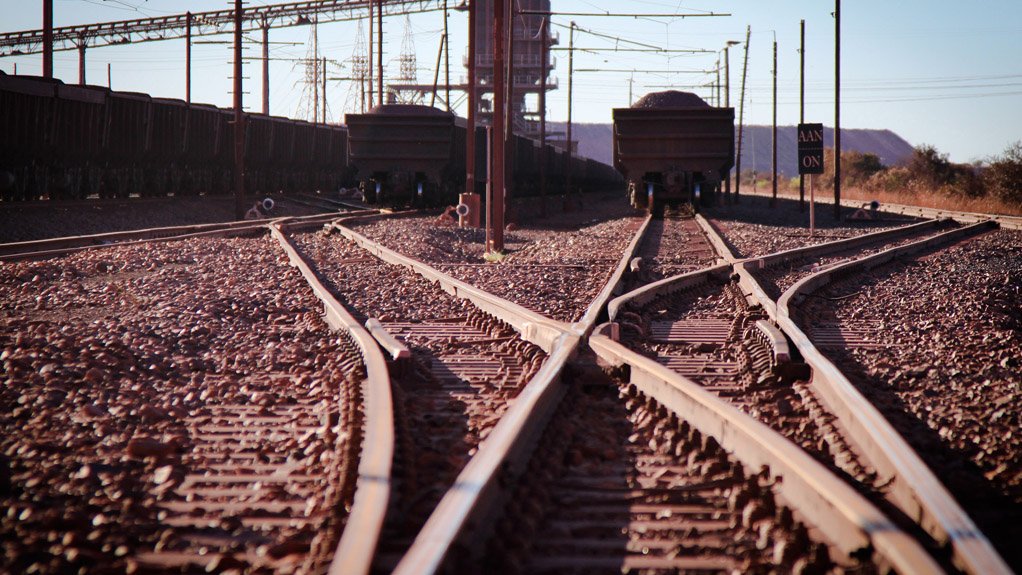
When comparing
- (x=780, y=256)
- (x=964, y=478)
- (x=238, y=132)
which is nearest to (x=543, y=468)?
(x=964, y=478)

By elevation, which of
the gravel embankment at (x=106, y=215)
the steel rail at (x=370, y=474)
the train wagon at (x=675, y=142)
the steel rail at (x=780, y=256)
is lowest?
the steel rail at (x=370, y=474)

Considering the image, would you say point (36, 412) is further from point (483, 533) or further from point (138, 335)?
point (483, 533)

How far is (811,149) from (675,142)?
479cm

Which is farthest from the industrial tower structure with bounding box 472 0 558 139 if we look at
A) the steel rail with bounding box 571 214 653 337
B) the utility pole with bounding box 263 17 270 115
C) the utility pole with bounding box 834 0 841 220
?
the steel rail with bounding box 571 214 653 337

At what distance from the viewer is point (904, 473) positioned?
3.28 m

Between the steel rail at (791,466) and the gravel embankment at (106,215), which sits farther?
the gravel embankment at (106,215)

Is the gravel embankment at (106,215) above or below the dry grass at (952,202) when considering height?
below

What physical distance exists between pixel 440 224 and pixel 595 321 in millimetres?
16184

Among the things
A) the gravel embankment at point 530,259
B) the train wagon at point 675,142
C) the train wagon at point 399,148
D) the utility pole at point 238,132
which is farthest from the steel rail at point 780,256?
the utility pole at point 238,132

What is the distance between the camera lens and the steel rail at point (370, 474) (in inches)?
104

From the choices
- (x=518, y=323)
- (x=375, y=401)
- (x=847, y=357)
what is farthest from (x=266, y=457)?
(x=847, y=357)

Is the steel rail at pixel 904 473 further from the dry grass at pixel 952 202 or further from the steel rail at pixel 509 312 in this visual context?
the dry grass at pixel 952 202

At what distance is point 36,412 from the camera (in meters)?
4.91

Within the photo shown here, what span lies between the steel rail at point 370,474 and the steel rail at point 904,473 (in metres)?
1.47
